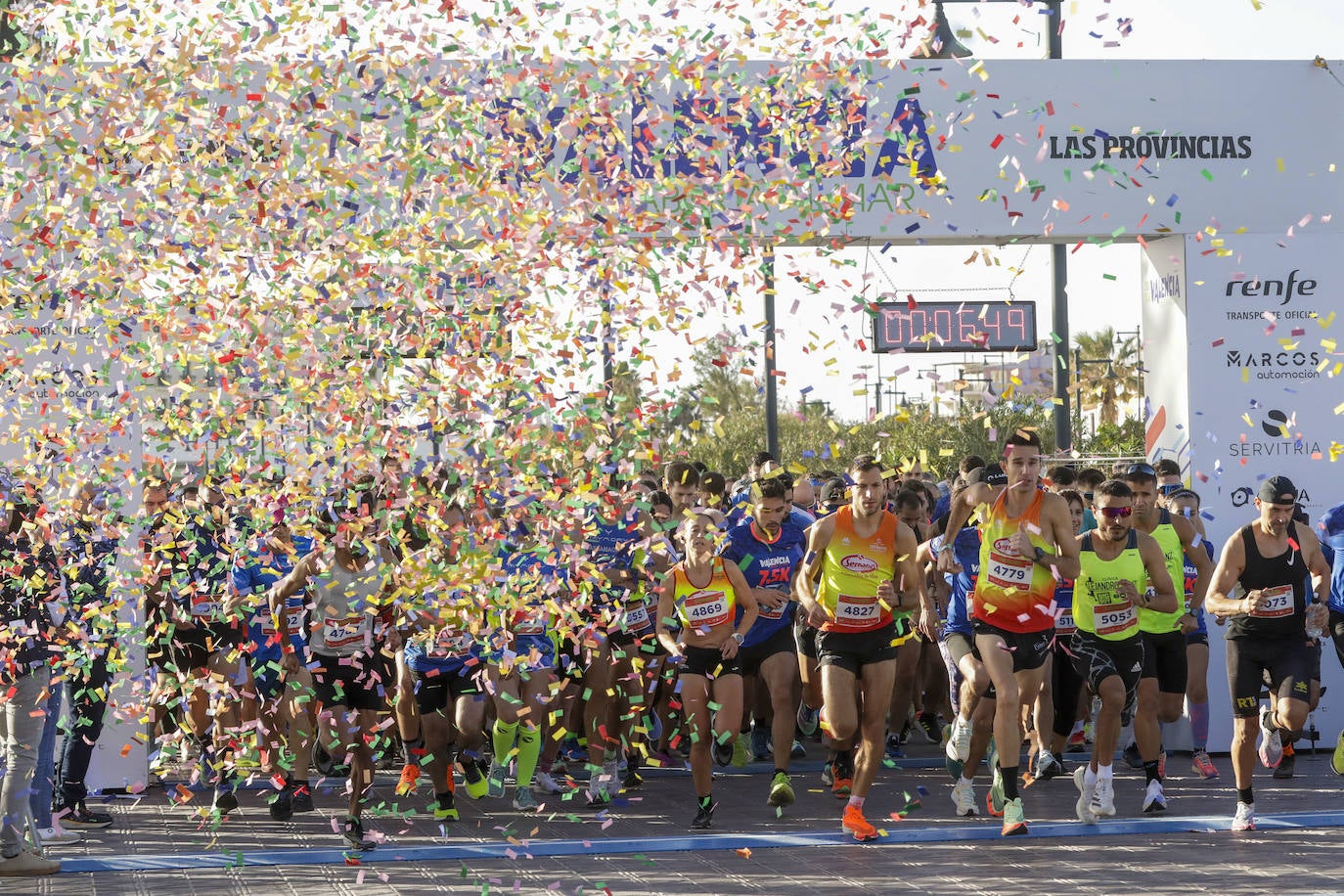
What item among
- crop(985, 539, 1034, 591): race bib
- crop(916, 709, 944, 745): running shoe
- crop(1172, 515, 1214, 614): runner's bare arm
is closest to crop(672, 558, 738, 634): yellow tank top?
crop(985, 539, 1034, 591): race bib

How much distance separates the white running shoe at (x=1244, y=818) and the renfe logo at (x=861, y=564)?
2396mm

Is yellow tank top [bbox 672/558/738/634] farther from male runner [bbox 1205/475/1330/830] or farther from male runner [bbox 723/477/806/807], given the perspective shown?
male runner [bbox 1205/475/1330/830]

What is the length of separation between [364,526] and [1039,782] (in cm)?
526

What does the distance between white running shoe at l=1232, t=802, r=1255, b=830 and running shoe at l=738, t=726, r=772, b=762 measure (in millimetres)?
4323

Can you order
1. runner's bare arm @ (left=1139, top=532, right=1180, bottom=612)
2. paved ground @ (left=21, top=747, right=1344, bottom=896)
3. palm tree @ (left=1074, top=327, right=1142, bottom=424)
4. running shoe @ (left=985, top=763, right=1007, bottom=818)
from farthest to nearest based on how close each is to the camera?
palm tree @ (left=1074, top=327, right=1142, bottom=424), runner's bare arm @ (left=1139, top=532, right=1180, bottom=612), running shoe @ (left=985, top=763, right=1007, bottom=818), paved ground @ (left=21, top=747, right=1344, bottom=896)

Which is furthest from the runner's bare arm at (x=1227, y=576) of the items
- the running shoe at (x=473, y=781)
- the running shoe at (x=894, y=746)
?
the running shoe at (x=473, y=781)

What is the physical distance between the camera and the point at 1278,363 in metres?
12.4

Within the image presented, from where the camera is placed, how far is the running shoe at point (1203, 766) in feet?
37.7

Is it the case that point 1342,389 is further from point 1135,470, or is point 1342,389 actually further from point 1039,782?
point 1039,782

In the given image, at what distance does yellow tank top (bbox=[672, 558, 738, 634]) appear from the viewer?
32.6ft

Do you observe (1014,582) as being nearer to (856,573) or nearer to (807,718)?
(856,573)

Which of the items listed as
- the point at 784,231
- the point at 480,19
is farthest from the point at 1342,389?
the point at 480,19

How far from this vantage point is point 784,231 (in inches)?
349

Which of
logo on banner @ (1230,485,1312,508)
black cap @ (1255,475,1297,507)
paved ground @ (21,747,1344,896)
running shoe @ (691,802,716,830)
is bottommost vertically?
paved ground @ (21,747,1344,896)
